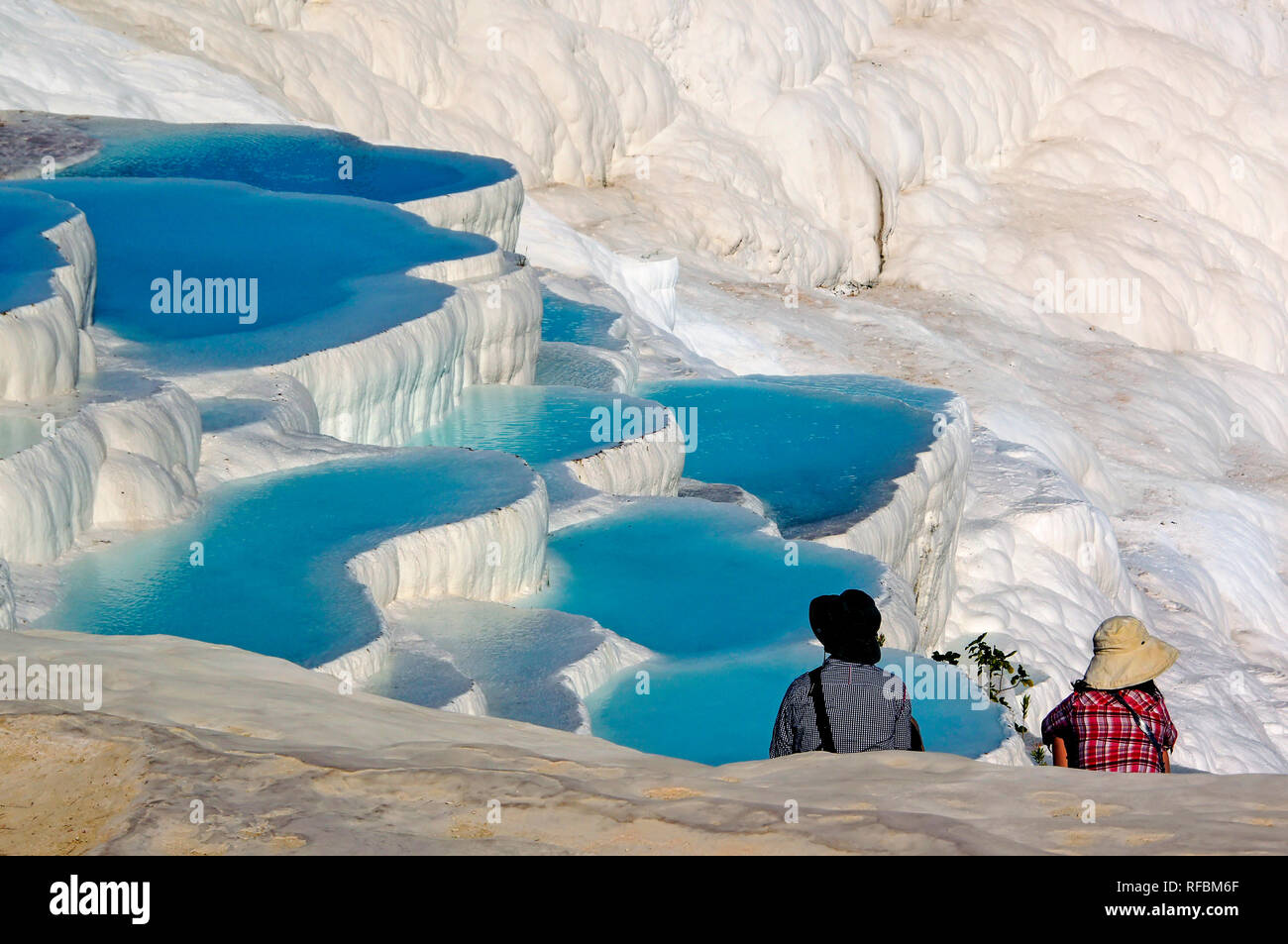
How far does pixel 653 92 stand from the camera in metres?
20.3

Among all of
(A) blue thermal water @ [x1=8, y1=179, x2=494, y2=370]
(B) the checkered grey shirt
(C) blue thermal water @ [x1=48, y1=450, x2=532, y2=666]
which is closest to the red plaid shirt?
(B) the checkered grey shirt

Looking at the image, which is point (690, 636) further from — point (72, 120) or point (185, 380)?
point (72, 120)

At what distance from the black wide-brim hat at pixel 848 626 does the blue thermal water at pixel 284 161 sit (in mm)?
8356

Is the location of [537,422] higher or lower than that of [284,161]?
lower

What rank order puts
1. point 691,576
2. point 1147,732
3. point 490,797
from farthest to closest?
point 691,576
point 1147,732
point 490,797

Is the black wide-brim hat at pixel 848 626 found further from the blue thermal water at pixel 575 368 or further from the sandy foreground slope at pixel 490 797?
the blue thermal water at pixel 575 368

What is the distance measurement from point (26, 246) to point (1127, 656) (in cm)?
607

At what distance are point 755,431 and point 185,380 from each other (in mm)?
4330

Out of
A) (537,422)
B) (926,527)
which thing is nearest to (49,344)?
(537,422)

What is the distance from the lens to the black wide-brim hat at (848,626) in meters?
3.68

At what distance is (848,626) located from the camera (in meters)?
3.67

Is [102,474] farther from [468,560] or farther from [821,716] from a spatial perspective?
[821,716]

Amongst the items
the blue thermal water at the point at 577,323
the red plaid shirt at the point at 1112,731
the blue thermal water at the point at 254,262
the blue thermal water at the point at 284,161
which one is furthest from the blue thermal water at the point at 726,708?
the blue thermal water at the point at 284,161
